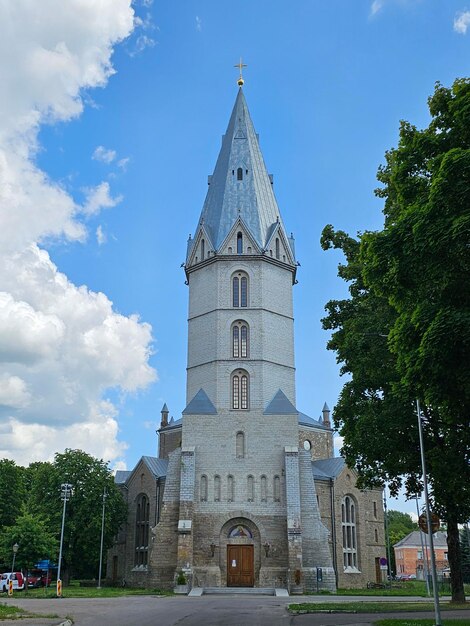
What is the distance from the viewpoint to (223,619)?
66.1 ft

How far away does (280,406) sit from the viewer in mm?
42188

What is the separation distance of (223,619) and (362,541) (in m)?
31.2

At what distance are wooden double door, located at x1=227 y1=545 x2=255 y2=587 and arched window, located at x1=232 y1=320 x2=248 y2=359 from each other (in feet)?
39.0

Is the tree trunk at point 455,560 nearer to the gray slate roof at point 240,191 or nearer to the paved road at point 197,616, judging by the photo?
the paved road at point 197,616

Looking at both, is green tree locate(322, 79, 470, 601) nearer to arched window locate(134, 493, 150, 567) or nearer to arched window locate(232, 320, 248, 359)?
arched window locate(232, 320, 248, 359)

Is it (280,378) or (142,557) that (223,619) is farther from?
(142,557)

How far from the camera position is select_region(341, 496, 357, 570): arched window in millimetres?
47750

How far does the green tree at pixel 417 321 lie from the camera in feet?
51.5

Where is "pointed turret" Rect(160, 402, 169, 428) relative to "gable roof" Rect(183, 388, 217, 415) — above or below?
above

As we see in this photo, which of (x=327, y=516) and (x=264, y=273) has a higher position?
(x=264, y=273)

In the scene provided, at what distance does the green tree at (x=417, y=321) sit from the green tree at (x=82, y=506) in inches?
1009

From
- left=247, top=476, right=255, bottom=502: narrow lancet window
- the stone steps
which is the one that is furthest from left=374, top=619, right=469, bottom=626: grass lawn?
left=247, top=476, right=255, bottom=502: narrow lancet window

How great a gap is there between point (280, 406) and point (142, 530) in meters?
15.7

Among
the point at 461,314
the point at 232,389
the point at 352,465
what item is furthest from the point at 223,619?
the point at 232,389
